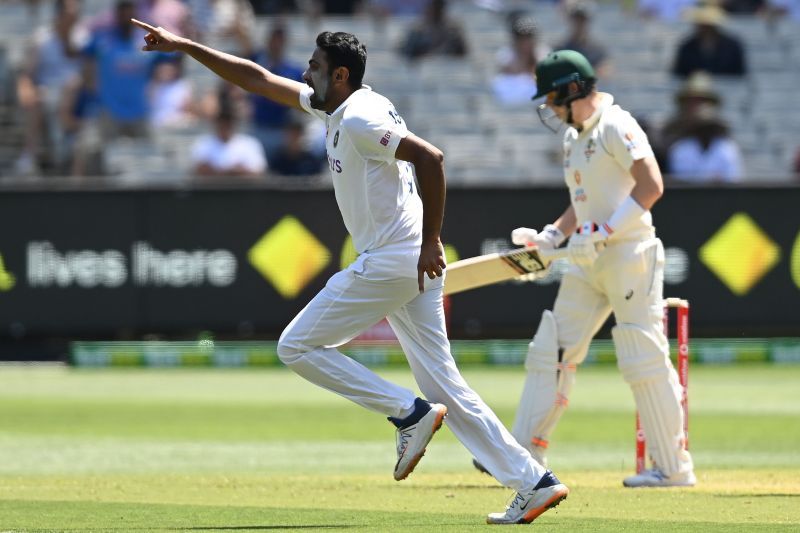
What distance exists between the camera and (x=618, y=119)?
825 centimetres

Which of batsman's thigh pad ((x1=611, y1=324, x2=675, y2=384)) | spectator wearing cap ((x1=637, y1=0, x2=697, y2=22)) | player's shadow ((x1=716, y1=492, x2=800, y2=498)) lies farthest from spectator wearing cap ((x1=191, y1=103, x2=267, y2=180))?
player's shadow ((x1=716, y1=492, x2=800, y2=498))

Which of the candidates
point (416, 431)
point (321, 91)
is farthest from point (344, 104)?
point (416, 431)

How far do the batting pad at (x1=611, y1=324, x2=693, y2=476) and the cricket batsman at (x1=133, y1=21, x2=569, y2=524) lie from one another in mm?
1673

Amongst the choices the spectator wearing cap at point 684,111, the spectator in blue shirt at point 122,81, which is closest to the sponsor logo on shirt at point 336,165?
the spectator wearing cap at point 684,111

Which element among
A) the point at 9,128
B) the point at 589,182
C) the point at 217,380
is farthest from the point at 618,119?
→ the point at 9,128

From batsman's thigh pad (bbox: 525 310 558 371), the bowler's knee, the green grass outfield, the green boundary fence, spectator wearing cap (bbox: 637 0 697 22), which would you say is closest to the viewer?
the bowler's knee

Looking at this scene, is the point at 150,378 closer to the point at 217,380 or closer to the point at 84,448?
the point at 217,380

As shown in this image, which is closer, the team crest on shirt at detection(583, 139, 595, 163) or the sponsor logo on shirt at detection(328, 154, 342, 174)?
the sponsor logo on shirt at detection(328, 154, 342, 174)

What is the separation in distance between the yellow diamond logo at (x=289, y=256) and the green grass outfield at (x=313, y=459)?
2.93 ft

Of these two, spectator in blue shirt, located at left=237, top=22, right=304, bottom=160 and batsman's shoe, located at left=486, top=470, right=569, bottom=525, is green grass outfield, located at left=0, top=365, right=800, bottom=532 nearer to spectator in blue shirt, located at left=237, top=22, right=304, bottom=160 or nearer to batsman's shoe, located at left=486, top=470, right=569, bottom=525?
batsman's shoe, located at left=486, top=470, right=569, bottom=525

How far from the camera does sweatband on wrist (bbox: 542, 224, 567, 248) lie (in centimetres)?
848

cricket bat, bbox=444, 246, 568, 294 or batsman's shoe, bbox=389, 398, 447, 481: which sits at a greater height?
cricket bat, bbox=444, 246, 568, 294

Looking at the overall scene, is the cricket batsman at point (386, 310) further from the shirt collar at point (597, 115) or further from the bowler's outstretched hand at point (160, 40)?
the shirt collar at point (597, 115)

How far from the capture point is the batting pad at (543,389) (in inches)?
339
